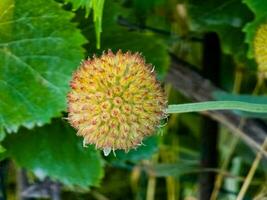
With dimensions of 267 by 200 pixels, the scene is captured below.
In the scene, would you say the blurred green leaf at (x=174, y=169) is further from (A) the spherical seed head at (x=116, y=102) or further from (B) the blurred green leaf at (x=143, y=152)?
(A) the spherical seed head at (x=116, y=102)

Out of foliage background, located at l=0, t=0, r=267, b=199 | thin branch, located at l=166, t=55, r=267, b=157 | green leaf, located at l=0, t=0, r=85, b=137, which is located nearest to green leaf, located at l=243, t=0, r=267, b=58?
foliage background, located at l=0, t=0, r=267, b=199

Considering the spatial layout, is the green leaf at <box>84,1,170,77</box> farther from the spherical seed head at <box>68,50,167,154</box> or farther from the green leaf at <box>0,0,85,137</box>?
the spherical seed head at <box>68,50,167,154</box>

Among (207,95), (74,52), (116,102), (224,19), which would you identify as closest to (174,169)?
(207,95)

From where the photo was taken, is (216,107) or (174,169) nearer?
(216,107)

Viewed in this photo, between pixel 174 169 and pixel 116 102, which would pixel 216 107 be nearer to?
pixel 116 102

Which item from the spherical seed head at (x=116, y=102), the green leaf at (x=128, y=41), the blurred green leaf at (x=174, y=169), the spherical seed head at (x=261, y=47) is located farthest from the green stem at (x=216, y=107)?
the blurred green leaf at (x=174, y=169)
